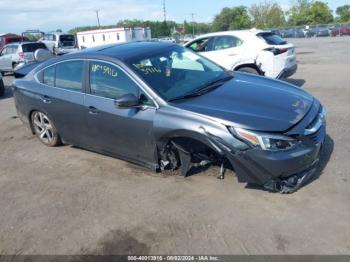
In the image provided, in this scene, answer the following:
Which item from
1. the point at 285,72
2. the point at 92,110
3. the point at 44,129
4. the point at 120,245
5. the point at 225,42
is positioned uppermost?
the point at 225,42

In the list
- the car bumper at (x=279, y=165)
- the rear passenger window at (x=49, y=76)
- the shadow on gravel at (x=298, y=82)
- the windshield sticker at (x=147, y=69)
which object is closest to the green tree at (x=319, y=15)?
the shadow on gravel at (x=298, y=82)

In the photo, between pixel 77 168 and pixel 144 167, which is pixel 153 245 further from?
pixel 77 168

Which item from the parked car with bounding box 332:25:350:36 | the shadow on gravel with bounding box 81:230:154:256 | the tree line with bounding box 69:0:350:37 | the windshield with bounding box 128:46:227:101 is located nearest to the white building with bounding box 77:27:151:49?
the windshield with bounding box 128:46:227:101

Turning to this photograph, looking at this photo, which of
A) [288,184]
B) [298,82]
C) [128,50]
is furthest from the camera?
[298,82]

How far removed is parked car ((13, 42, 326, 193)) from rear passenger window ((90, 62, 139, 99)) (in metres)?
0.01

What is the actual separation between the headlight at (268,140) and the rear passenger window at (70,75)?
2.60 m

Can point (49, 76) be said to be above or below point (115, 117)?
above

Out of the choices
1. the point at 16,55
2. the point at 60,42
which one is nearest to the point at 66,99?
the point at 16,55

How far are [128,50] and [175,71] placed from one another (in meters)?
0.77

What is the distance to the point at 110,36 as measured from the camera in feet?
103

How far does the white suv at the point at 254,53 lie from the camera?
362 inches

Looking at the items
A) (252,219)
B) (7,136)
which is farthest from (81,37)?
(252,219)

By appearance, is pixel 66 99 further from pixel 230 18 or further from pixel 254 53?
pixel 230 18

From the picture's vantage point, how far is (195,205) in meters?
4.04
